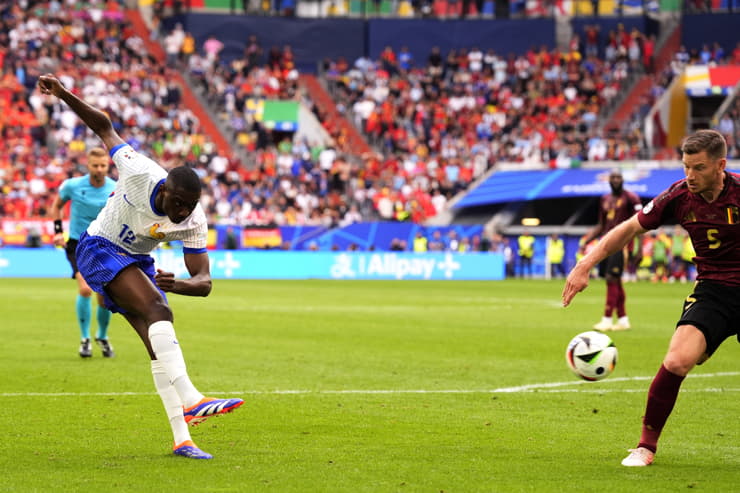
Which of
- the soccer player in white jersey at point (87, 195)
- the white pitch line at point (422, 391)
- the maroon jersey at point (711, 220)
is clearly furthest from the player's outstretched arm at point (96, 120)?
the soccer player in white jersey at point (87, 195)

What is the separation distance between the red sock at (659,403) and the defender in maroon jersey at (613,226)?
1109 cm

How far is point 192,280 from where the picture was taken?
7660mm

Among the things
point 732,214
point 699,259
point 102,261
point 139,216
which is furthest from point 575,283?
point 102,261

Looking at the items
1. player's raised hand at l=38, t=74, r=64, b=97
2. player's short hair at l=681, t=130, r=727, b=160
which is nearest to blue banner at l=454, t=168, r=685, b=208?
player's raised hand at l=38, t=74, r=64, b=97

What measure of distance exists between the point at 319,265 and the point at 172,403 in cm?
3302

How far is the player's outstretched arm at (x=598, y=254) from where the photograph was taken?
7430mm

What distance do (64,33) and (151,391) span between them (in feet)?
133

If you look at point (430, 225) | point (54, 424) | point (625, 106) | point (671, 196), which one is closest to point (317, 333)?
point (54, 424)

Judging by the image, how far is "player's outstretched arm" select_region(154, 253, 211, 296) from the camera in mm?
7112

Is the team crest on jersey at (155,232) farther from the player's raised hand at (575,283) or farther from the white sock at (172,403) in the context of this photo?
the player's raised hand at (575,283)

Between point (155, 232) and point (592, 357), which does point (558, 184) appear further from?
point (155, 232)

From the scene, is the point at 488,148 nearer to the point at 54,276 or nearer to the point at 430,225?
the point at 430,225

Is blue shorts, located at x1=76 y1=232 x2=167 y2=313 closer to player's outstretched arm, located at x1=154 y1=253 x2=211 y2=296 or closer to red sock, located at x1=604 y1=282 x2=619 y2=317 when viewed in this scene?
player's outstretched arm, located at x1=154 y1=253 x2=211 y2=296

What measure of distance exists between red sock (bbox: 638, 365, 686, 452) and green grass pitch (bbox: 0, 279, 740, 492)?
0.23 metres
